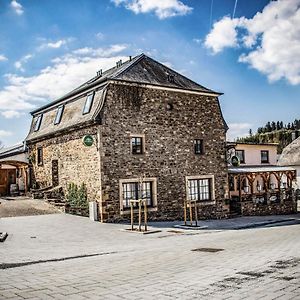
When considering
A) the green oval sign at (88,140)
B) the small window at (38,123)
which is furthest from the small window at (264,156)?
the green oval sign at (88,140)

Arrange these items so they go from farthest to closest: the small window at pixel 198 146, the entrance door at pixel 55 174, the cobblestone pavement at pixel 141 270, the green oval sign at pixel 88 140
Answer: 1. the entrance door at pixel 55 174
2. the small window at pixel 198 146
3. the green oval sign at pixel 88 140
4. the cobblestone pavement at pixel 141 270

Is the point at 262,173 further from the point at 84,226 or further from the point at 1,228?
the point at 1,228

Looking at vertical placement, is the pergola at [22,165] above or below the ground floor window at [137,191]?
above

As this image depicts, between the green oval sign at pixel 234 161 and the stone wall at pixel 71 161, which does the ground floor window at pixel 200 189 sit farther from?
the green oval sign at pixel 234 161

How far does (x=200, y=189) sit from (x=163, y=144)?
382cm

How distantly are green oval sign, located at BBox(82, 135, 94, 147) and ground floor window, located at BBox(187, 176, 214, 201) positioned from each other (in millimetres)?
6267

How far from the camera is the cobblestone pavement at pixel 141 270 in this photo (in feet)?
18.4

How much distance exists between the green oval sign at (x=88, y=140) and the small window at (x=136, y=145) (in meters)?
2.21

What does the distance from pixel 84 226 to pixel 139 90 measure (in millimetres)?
7721

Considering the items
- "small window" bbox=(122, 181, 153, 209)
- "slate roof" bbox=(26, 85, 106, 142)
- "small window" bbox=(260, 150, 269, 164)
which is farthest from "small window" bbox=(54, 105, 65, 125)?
"small window" bbox=(260, 150, 269, 164)

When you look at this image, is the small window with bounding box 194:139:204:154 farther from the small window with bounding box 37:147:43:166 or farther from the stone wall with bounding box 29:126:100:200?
the small window with bounding box 37:147:43:166

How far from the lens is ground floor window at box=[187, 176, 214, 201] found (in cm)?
2116

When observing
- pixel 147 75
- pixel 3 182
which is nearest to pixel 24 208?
pixel 3 182

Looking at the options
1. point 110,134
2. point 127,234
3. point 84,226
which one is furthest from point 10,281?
point 110,134
